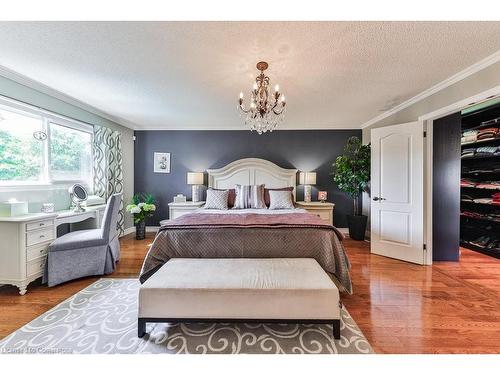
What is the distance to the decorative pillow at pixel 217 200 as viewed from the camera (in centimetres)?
393

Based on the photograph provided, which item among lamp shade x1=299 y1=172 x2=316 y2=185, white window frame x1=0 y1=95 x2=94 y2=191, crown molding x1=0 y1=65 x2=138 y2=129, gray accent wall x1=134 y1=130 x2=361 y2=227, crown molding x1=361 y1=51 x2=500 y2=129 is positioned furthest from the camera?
gray accent wall x1=134 y1=130 x2=361 y2=227

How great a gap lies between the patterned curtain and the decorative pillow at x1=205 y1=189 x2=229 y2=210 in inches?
72.7

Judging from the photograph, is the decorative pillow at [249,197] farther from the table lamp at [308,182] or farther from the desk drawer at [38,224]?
the desk drawer at [38,224]

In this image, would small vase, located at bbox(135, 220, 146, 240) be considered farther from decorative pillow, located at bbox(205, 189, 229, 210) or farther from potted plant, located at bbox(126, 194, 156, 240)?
decorative pillow, located at bbox(205, 189, 229, 210)

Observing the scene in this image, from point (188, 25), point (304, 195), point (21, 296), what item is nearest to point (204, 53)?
point (188, 25)

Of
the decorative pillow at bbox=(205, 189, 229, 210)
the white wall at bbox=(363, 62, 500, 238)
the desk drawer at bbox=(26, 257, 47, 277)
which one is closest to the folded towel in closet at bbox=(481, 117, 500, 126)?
the white wall at bbox=(363, 62, 500, 238)

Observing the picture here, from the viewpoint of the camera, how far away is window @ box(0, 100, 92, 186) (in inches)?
102

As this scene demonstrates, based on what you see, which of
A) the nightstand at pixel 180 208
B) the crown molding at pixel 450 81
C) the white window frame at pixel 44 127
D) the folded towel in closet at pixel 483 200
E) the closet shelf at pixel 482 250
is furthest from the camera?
the nightstand at pixel 180 208

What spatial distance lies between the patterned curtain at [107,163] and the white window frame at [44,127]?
221 millimetres

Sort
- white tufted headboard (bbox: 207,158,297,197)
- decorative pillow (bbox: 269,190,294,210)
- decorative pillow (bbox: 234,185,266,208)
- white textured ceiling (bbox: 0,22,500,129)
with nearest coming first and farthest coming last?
white textured ceiling (bbox: 0,22,500,129), decorative pillow (bbox: 269,190,294,210), decorative pillow (bbox: 234,185,266,208), white tufted headboard (bbox: 207,158,297,197)

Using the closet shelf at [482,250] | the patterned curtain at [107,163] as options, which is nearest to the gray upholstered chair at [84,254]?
the patterned curtain at [107,163]

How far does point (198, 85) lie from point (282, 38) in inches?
51.9
